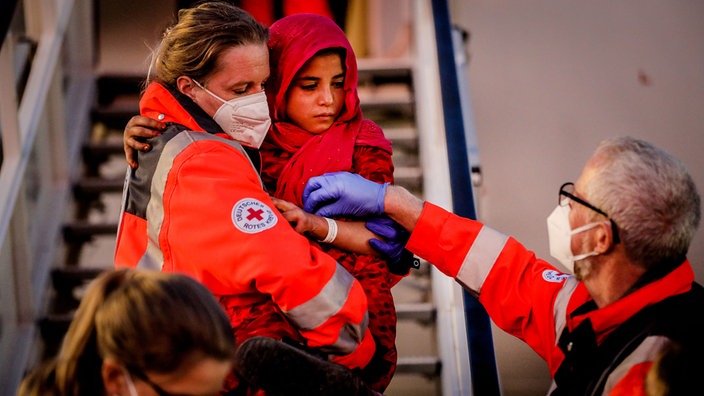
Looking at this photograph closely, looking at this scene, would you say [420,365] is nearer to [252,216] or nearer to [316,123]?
[316,123]

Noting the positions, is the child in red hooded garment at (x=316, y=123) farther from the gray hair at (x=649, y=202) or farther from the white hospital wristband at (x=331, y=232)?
the gray hair at (x=649, y=202)

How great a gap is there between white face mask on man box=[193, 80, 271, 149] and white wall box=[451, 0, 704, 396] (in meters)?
3.06

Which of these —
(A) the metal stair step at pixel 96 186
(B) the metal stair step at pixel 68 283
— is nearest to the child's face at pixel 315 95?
(B) the metal stair step at pixel 68 283

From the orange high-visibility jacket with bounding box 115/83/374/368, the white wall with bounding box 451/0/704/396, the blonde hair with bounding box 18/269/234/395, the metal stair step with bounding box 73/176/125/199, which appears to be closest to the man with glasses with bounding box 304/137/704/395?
the orange high-visibility jacket with bounding box 115/83/374/368

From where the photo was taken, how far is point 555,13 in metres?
5.38

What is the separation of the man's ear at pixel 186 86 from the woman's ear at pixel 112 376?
2.62 ft

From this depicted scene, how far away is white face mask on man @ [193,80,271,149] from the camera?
7.04 ft

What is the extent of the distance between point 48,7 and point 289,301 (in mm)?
2565

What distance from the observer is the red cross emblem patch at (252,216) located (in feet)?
→ 6.21

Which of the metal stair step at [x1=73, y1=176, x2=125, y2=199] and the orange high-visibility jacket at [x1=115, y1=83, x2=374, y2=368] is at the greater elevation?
the orange high-visibility jacket at [x1=115, y1=83, x2=374, y2=368]

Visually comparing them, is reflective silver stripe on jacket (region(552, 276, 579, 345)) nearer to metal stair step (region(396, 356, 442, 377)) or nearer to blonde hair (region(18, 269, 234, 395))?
blonde hair (region(18, 269, 234, 395))

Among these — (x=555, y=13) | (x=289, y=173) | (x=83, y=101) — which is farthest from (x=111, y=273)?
(x=555, y=13)

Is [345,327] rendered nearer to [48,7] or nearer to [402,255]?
[402,255]

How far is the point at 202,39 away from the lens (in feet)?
6.89
